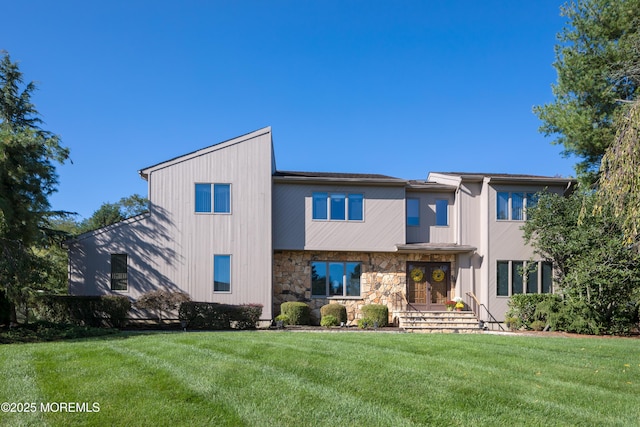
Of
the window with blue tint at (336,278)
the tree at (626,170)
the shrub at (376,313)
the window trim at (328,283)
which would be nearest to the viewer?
the tree at (626,170)

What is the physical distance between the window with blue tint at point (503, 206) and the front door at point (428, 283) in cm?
288

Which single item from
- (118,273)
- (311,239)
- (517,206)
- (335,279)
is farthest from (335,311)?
(517,206)

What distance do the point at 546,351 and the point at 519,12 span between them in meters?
10.8

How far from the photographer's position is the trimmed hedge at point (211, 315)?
1552 cm

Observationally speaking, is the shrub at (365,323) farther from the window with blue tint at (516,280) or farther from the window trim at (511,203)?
the window trim at (511,203)

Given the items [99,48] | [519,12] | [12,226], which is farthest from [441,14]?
[12,226]

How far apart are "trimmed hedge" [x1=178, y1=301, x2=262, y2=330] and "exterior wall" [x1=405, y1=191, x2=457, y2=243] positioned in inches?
289

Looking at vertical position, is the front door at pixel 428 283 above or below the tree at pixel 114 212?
below

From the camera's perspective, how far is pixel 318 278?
1859 cm

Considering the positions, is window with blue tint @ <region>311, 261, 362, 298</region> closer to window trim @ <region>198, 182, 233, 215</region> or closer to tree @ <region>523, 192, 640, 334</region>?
window trim @ <region>198, 182, 233, 215</region>

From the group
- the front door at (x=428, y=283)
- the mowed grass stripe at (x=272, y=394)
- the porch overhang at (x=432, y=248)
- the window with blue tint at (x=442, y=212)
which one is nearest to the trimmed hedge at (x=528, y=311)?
the porch overhang at (x=432, y=248)

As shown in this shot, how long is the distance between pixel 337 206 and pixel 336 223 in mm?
684

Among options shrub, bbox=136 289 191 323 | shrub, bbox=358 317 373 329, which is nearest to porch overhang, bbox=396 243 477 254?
shrub, bbox=358 317 373 329

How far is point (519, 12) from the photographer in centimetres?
1505
